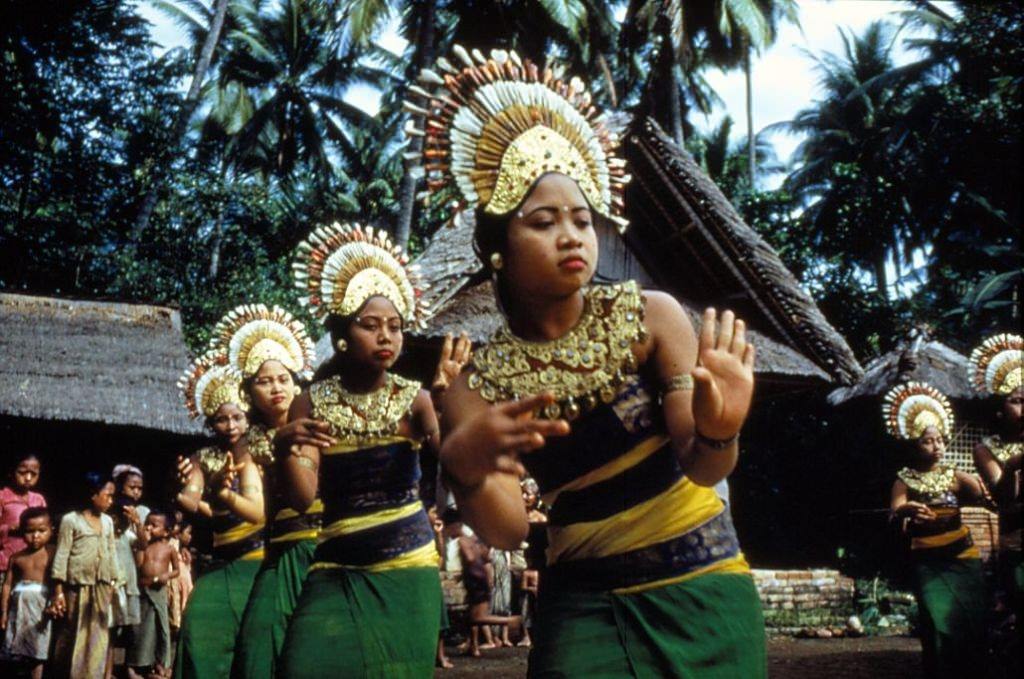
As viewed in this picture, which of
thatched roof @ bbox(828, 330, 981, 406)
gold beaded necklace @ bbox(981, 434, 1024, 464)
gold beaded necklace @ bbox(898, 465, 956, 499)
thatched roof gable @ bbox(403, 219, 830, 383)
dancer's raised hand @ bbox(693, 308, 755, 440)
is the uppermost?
thatched roof @ bbox(828, 330, 981, 406)

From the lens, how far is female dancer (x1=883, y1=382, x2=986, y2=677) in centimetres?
784

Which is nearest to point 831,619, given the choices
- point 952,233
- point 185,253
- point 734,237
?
point 734,237

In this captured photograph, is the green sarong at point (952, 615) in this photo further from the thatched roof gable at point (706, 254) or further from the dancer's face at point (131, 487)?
the dancer's face at point (131, 487)

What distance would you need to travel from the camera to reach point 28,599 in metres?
9.62

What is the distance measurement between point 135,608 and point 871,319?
1619 cm

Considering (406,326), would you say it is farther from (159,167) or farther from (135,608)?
(159,167)

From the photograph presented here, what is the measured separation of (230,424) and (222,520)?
71 cm

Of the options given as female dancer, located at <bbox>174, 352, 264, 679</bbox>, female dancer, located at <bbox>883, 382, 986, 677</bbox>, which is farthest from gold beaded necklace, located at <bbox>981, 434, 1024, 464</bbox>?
female dancer, located at <bbox>174, 352, 264, 679</bbox>

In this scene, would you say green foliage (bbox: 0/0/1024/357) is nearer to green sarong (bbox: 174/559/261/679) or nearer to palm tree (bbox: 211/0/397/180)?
palm tree (bbox: 211/0/397/180)

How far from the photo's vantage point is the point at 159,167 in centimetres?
2117

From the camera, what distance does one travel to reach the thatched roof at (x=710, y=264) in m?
13.2

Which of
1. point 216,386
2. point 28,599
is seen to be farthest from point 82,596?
point 216,386

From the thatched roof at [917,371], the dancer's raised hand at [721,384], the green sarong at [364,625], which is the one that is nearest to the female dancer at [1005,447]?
the green sarong at [364,625]

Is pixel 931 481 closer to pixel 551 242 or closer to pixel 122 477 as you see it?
pixel 551 242
